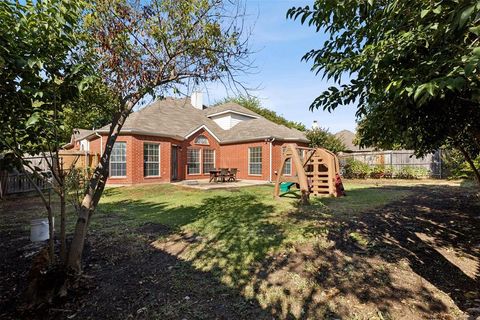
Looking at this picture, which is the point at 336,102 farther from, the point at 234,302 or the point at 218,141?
the point at 218,141

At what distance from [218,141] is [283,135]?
5.26m

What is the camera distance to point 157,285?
358 centimetres

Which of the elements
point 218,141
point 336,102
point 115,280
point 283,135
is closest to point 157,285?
point 115,280

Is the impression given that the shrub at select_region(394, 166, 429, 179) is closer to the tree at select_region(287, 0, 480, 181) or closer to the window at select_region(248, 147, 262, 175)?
the window at select_region(248, 147, 262, 175)

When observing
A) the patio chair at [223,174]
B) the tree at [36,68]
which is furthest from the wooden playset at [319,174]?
the tree at [36,68]

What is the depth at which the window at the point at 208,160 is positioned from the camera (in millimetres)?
20000

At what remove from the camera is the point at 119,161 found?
1573 centimetres

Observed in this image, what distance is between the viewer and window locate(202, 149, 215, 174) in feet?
65.6

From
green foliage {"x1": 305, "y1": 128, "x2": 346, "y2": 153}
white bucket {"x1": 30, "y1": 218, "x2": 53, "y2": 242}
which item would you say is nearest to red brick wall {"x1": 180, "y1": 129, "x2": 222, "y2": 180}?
green foliage {"x1": 305, "y1": 128, "x2": 346, "y2": 153}

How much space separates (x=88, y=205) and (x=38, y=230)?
85.0 inches

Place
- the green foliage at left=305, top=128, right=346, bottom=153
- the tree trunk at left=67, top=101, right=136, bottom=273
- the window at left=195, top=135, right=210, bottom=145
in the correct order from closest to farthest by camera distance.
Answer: the tree trunk at left=67, top=101, right=136, bottom=273 → the window at left=195, top=135, right=210, bottom=145 → the green foliage at left=305, top=128, right=346, bottom=153

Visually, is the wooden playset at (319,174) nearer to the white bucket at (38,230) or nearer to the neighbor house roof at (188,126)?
the neighbor house roof at (188,126)

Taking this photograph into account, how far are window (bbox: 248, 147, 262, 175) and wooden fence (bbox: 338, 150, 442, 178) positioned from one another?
25.9 ft

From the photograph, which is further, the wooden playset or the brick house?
the brick house
